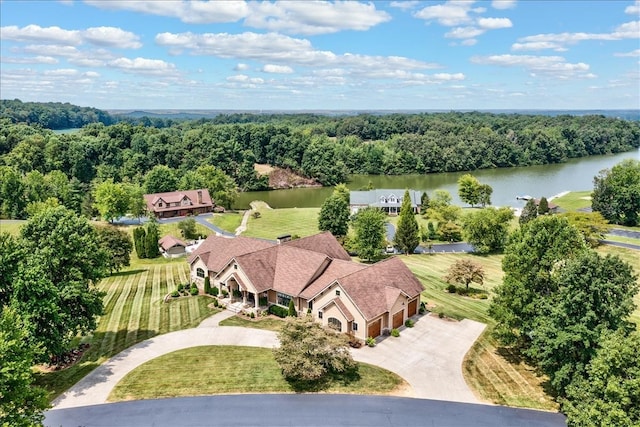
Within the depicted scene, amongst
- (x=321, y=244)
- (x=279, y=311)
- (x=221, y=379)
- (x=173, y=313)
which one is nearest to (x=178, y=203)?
(x=321, y=244)

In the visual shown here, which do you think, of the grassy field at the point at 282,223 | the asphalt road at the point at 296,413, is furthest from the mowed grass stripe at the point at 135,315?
the grassy field at the point at 282,223

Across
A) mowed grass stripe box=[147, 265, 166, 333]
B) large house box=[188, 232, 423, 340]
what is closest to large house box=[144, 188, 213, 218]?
mowed grass stripe box=[147, 265, 166, 333]

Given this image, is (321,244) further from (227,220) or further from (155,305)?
(227,220)

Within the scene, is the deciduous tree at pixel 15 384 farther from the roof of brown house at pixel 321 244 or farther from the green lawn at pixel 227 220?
the green lawn at pixel 227 220

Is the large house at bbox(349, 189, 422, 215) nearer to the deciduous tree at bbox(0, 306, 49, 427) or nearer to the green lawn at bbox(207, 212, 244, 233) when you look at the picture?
the green lawn at bbox(207, 212, 244, 233)

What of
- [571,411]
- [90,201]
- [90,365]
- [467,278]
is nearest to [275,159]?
[90,201]

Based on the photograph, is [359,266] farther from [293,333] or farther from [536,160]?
[536,160]

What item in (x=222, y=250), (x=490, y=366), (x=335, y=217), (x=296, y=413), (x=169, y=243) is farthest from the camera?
(x=335, y=217)
